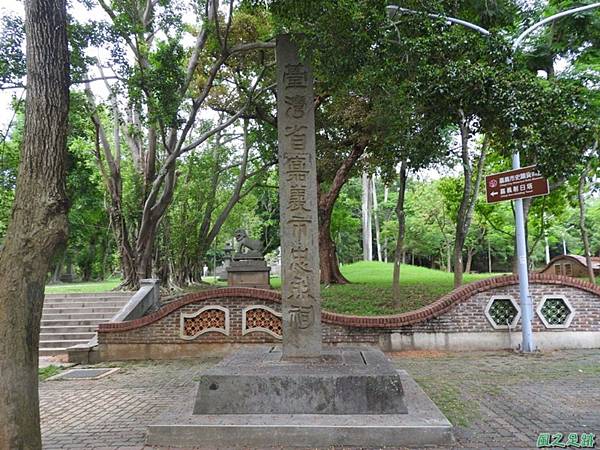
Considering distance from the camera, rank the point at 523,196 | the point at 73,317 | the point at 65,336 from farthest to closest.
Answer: the point at 73,317
the point at 65,336
the point at 523,196

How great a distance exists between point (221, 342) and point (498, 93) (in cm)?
694

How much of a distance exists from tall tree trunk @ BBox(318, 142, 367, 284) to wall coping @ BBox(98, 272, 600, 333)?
767 centimetres

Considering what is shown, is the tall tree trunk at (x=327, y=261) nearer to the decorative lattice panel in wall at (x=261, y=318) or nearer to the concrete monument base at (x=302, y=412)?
the decorative lattice panel in wall at (x=261, y=318)

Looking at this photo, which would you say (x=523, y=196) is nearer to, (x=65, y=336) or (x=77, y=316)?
→ (x=65, y=336)

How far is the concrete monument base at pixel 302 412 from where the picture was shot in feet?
14.4

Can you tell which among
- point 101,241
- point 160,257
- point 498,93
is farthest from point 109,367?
point 101,241

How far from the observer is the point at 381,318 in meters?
9.33

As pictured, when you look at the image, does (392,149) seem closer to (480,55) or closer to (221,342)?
(480,55)

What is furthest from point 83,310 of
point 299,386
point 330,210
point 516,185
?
point 516,185

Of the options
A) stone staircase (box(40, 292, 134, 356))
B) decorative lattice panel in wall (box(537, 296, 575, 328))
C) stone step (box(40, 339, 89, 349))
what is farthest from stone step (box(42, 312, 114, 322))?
decorative lattice panel in wall (box(537, 296, 575, 328))

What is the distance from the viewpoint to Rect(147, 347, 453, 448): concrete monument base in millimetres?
4402

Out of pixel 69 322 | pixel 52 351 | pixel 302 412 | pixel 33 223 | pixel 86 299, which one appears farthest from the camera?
pixel 86 299

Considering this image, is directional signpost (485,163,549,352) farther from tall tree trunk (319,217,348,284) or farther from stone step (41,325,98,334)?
stone step (41,325,98,334)

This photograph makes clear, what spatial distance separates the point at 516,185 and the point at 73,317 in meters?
11.7
